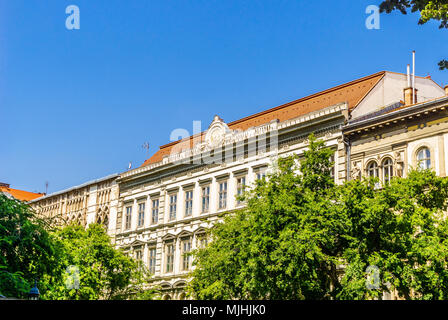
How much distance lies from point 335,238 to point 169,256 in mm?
22317

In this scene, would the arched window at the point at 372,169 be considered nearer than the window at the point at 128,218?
Yes

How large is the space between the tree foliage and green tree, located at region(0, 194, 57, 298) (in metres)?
9.04

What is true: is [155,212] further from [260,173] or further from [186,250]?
[260,173]

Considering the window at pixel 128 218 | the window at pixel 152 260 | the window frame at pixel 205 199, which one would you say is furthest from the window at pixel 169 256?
the window at pixel 128 218

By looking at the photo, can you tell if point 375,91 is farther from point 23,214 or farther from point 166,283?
point 23,214

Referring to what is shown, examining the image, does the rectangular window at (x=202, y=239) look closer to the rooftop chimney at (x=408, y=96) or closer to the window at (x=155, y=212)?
the window at (x=155, y=212)

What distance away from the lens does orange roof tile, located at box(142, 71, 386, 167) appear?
41.3 meters

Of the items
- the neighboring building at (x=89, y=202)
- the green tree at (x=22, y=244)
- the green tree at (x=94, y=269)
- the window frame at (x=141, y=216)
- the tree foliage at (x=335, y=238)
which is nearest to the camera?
the green tree at (x=22, y=244)

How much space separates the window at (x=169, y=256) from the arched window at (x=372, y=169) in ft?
57.5

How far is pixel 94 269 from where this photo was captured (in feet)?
139

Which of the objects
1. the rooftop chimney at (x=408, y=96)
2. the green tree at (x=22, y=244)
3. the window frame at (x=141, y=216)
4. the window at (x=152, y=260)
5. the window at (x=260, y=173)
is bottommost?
the green tree at (x=22, y=244)

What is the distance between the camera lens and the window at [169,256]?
48281 millimetres

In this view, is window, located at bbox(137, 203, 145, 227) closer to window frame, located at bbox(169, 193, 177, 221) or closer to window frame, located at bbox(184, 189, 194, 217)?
window frame, located at bbox(169, 193, 177, 221)

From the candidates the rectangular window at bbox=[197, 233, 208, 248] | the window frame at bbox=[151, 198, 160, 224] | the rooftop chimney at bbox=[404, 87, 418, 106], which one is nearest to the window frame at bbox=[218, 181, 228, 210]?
the rectangular window at bbox=[197, 233, 208, 248]
